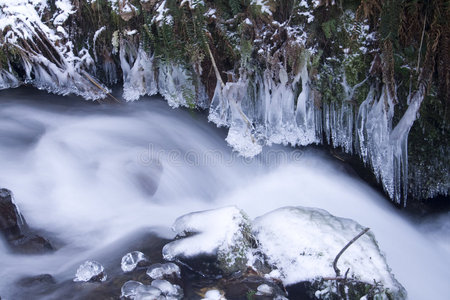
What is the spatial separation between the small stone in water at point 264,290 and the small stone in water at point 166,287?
0.54 meters

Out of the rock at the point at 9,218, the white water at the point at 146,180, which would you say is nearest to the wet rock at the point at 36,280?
the white water at the point at 146,180

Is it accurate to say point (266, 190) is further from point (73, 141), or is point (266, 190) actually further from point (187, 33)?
point (73, 141)

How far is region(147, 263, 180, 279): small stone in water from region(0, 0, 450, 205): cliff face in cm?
160

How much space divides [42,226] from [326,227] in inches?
92.2

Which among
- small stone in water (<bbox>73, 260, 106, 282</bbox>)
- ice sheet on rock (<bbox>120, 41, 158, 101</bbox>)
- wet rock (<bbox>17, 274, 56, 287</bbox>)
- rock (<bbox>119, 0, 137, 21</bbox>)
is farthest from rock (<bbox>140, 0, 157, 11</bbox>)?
wet rock (<bbox>17, 274, 56, 287</bbox>)


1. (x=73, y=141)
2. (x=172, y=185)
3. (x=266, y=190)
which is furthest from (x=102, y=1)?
(x=266, y=190)

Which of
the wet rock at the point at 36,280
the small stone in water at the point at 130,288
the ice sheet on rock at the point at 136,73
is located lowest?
the small stone in water at the point at 130,288

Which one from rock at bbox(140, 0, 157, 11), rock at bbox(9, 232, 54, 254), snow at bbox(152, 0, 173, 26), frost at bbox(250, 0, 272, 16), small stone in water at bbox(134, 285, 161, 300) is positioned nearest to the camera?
small stone in water at bbox(134, 285, 161, 300)

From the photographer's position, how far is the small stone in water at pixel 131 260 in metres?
2.59

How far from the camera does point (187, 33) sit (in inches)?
136

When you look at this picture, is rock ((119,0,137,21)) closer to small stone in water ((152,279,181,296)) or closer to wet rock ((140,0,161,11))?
wet rock ((140,0,161,11))

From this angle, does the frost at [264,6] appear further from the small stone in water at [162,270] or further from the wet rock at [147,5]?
the small stone in water at [162,270]

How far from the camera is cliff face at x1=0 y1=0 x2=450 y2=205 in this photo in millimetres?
2943

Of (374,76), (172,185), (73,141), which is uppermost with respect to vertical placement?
(374,76)
